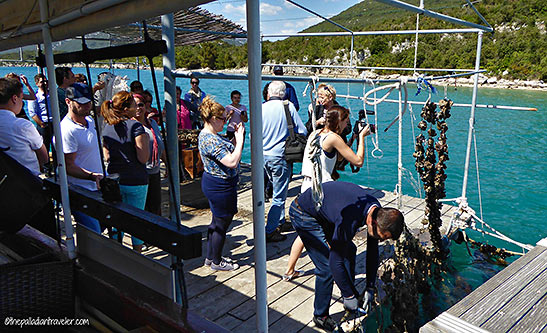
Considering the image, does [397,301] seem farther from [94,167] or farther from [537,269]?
[94,167]

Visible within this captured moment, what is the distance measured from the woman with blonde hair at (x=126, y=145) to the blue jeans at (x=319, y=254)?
1.24 meters

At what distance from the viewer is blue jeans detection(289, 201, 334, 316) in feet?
8.69

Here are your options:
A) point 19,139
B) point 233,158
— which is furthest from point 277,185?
point 19,139

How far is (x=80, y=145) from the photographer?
2980mm

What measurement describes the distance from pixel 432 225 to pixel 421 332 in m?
2.62

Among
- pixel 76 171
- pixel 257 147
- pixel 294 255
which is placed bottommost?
pixel 294 255

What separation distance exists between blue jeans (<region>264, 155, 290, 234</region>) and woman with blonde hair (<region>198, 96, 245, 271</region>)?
727 mm

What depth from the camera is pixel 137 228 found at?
1.97 meters

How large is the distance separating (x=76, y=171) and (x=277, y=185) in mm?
1799

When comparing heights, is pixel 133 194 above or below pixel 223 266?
above

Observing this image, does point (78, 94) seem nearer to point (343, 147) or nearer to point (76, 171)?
point (76, 171)

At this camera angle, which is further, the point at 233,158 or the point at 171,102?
the point at 233,158

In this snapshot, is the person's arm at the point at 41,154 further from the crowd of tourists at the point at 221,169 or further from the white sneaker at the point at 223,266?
the white sneaker at the point at 223,266

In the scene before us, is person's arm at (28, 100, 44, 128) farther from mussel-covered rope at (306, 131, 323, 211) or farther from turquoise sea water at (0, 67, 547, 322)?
mussel-covered rope at (306, 131, 323, 211)
